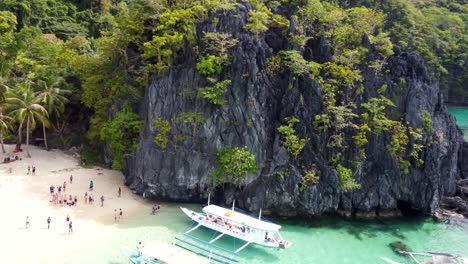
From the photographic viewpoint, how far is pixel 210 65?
96.9 feet

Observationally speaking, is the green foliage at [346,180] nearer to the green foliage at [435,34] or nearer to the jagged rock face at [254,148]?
the jagged rock face at [254,148]

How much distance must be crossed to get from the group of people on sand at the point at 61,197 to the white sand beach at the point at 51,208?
36cm

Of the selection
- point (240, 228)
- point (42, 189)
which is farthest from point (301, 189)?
point (42, 189)

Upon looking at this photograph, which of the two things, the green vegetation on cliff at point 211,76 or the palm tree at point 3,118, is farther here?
the palm tree at point 3,118

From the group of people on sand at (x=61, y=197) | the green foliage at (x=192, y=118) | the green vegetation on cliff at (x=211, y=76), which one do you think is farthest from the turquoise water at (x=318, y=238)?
the green foliage at (x=192, y=118)

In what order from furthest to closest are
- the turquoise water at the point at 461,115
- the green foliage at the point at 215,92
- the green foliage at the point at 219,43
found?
the turquoise water at the point at 461,115 < the green foliage at the point at 219,43 < the green foliage at the point at 215,92

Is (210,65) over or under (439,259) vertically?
over

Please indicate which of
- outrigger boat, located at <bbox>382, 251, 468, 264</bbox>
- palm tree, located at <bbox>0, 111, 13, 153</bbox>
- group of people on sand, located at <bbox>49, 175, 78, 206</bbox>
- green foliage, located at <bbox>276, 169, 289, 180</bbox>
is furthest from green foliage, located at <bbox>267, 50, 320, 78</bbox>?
palm tree, located at <bbox>0, 111, 13, 153</bbox>

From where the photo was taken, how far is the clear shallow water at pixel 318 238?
80.2ft

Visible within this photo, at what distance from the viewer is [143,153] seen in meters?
30.2

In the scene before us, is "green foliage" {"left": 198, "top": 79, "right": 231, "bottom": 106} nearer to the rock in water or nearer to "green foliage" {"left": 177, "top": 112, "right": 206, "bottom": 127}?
"green foliage" {"left": 177, "top": 112, "right": 206, "bottom": 127}

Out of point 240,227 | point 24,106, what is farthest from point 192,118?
point 24,106

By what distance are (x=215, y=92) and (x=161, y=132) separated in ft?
17.1

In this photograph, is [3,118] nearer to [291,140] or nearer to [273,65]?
[273,65]
